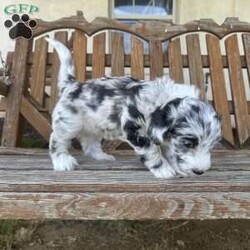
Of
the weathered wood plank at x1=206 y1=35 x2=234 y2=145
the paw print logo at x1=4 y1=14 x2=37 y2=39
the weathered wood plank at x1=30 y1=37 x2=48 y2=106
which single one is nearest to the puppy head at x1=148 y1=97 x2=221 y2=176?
the weathered wood plank at x1=206 y1=35 x2=234 y2=145

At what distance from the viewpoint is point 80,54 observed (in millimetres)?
4918

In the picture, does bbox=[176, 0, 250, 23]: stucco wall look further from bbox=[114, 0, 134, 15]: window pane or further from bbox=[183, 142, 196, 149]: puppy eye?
bbox=[183, 142, 196, 149]: puppy eye

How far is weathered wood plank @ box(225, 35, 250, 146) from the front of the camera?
4801mm

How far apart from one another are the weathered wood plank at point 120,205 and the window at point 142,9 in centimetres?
367

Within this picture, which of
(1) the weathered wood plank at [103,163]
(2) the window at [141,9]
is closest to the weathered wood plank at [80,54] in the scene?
(1) the weathered wood plank at [103,163]

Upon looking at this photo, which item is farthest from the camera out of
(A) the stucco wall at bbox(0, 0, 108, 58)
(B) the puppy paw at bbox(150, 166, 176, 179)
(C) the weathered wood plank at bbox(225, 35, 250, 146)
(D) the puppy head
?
(A) the stucco wall at bbox(0, 0, 108, 58)

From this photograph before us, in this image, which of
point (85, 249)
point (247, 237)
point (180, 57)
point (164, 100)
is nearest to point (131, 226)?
point (85, 249)

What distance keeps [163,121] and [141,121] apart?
0.22 meters

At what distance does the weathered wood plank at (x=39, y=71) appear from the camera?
4.88 meters

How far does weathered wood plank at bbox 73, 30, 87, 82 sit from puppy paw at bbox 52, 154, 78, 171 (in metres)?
1.19

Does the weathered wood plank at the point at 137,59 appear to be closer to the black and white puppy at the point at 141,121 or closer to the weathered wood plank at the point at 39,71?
the weathered wood plank at the point at 39,71

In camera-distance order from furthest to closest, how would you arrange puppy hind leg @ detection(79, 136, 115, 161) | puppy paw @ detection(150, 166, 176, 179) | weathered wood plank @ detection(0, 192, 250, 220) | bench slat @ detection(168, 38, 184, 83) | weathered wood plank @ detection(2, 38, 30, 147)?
bench slat @ detection(168, 38, 184, 83) → weathered wood plank @ detection(2, 38, 30, 147) → puppy hind leg @ detection(79, 136, 115, 161) → puppy paw @ detection(150, 166, 176, 179) → weathered wood plank @ detection(0, 192, 250, 220)

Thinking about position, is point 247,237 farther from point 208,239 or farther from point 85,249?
point 85,249

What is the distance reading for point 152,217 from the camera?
3104 mm
